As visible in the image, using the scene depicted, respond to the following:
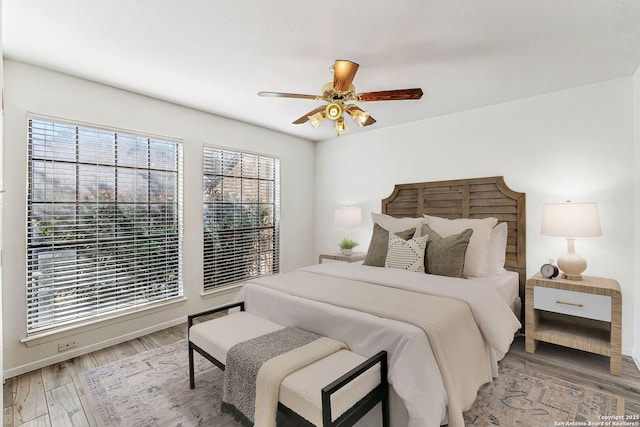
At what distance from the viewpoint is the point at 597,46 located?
92.5 inches

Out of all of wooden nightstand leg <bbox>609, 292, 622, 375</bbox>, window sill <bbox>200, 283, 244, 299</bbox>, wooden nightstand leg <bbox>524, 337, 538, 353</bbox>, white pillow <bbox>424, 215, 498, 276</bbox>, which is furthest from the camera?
window sill <bbox>200, 283, 244, 299</bbox>

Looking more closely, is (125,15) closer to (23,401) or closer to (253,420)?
(253,420)

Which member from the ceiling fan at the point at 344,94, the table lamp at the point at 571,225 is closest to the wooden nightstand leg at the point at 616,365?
the table lamp at the point at 571,225

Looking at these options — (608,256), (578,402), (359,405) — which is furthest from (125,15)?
(608,256)

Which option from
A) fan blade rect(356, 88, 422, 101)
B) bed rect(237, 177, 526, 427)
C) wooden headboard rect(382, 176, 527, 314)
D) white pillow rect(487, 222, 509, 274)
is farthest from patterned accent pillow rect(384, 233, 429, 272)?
fan blade rect(356, 88, 422, 101)

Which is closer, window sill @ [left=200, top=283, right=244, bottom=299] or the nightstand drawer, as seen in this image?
the nightstand drawer

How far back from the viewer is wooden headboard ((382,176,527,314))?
3361 mm

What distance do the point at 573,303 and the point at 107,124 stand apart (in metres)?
4.49

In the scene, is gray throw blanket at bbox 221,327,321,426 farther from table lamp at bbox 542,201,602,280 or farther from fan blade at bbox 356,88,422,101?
table lamp at bbox 542,201,602,280

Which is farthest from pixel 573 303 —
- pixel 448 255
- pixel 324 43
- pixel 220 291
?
pixel 220 291

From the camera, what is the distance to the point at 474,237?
10.1 ft

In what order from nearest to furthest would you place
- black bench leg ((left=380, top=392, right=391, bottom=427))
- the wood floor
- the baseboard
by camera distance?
black bench leg ((left=380, top=392, right=391, bottom=427))
the wood floor
the baseboard

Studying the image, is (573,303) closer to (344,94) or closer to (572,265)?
(572,265)

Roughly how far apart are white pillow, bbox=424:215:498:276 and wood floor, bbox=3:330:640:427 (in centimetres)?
81
